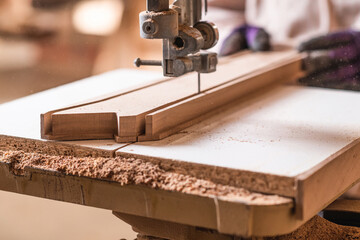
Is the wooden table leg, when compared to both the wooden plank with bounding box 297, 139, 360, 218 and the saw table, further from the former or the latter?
the wooden plank with bounding box 297, 139, 360, 218

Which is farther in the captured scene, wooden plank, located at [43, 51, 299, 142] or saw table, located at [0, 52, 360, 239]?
wooden plank, located at [43, 51, 299, 142]

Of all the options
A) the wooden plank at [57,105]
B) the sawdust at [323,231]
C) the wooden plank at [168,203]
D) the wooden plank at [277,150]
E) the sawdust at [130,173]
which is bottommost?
the sawdust at [323,231]

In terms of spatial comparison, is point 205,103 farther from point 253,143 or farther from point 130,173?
point 130,173

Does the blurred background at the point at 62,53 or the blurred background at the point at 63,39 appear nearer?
the blurred background at the point at 62,53

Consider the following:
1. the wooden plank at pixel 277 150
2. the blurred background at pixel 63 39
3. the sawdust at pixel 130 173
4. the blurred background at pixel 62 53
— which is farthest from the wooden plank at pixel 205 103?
the blurred background at pixel 63 39

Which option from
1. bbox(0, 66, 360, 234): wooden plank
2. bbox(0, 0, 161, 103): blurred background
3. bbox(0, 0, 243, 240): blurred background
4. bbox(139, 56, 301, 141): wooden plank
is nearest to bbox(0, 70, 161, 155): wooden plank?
bbox(0, 66, 360, 234): wooden plank

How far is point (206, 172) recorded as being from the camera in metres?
1.31

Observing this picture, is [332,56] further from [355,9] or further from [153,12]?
[153,12]

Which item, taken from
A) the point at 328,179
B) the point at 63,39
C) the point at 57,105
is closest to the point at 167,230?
the point at 328,179

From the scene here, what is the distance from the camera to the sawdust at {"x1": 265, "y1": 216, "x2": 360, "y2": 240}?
5.14 ft

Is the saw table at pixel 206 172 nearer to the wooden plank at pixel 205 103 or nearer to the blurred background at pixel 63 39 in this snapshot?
the wooden plank at pixel 205 103

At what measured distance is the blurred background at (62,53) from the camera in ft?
10.3

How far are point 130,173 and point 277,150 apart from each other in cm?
36

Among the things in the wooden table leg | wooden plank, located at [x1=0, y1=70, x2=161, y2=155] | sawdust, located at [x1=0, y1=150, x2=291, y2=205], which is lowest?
the wooden table leg
